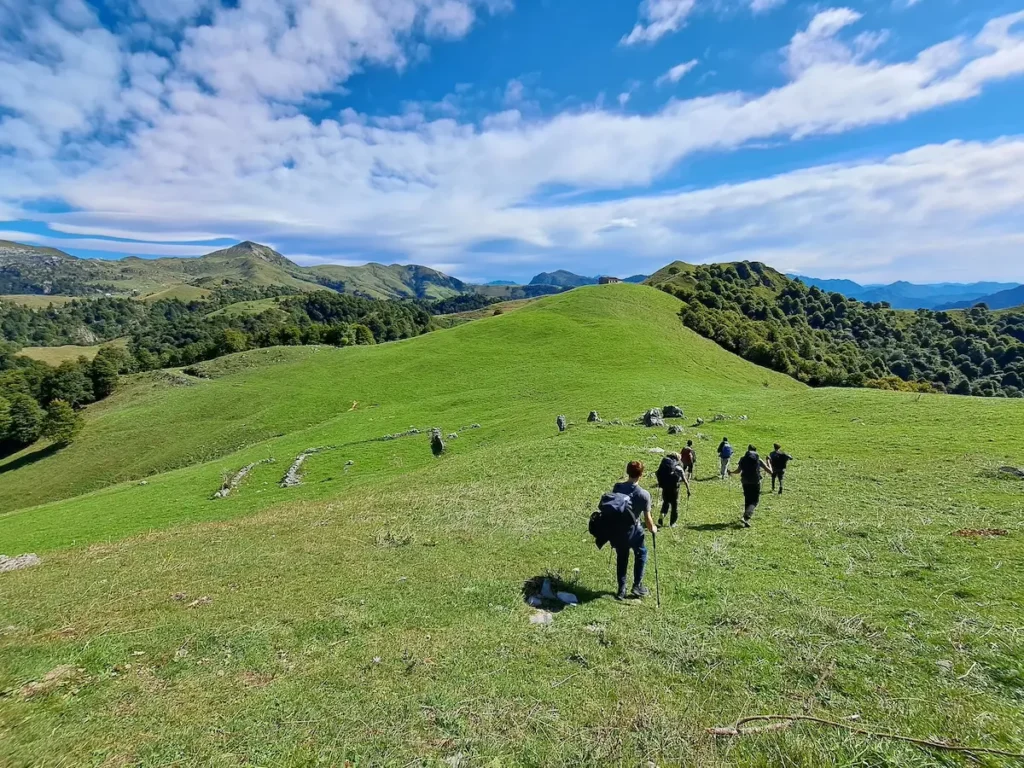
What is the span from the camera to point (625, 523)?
461 inches

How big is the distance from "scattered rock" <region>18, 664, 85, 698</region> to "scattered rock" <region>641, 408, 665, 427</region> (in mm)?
36459

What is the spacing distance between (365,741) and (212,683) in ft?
13.8

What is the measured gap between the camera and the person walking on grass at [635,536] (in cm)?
1196

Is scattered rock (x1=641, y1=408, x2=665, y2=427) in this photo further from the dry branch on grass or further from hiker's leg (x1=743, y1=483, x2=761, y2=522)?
the dry branch on grass

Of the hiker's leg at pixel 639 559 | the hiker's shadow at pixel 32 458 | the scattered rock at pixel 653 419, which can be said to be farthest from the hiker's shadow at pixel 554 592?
the hiker's shadow at pixel 32 458

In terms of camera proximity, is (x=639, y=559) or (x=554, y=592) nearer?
(x=639, y=559)

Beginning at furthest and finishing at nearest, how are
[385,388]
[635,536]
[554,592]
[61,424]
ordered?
1. [385,388]
2. [61,424]
3. [554,592]
4. [635,536]

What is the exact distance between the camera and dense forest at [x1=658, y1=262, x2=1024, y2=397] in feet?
339

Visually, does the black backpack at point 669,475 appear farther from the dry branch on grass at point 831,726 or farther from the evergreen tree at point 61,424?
the evergreen tree at point 61,424

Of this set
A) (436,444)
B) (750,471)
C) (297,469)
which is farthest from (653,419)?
(297,469)

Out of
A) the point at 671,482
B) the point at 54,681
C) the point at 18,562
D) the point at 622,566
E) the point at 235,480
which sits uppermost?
the point at 671,482

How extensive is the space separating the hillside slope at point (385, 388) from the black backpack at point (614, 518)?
35207mm

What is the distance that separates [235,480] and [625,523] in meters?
40.3

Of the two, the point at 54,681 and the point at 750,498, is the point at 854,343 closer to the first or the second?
the point at 750,498
